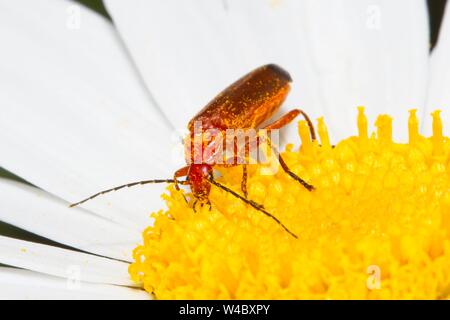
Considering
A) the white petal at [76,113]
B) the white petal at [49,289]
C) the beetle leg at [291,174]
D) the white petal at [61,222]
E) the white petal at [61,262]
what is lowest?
the white petal at [49,289]

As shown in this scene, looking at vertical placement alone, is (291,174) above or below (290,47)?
below

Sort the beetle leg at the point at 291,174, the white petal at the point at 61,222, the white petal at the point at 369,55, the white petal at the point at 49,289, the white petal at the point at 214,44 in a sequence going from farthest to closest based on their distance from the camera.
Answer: the white petal at the point at 214,44 < the white petal at the point at 369,55 < the white petal at the point at 61,222 < the beetle leg at the point at 291,174 < the white petal at the point at 49,289

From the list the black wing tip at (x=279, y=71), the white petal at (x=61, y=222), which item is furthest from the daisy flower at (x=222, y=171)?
the black wing tip at (x=279, y=71)

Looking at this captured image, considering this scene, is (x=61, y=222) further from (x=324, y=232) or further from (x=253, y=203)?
(x=324, y=232)

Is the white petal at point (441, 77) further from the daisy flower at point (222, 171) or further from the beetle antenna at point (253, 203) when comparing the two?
the beetle antenna at point (253, 203)

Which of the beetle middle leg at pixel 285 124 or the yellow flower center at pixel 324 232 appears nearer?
the yellow flower center at pixel 324 232

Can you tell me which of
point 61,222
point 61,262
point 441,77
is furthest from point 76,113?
point 441,77
